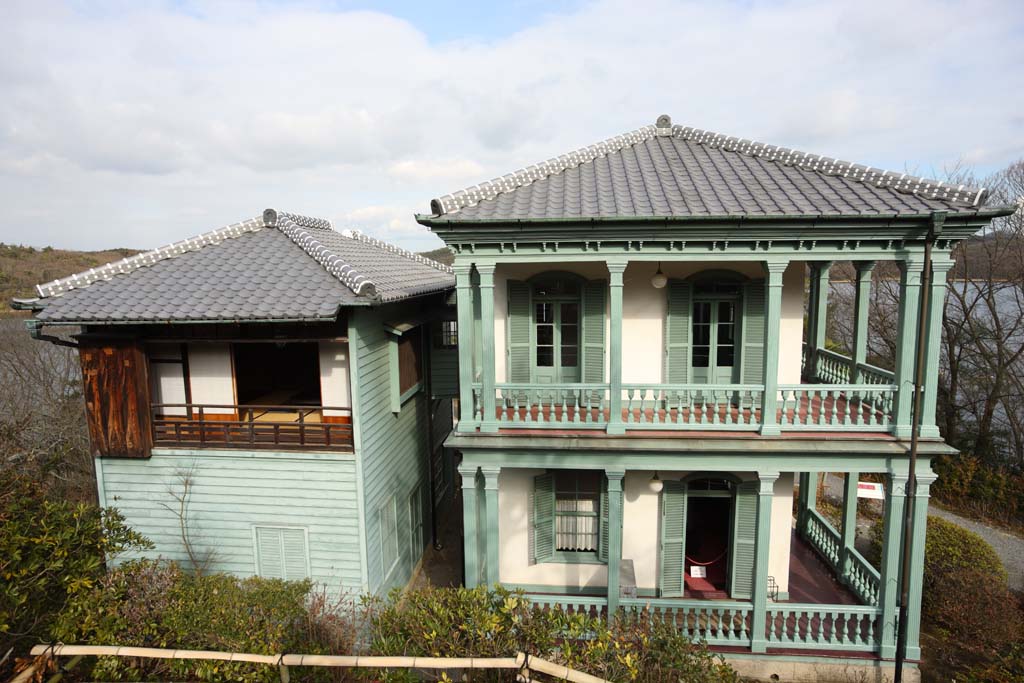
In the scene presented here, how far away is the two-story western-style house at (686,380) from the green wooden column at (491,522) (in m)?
0.02

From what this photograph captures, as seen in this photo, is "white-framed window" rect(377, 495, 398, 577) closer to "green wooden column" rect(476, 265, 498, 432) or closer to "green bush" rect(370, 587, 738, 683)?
"green wooden column" rect(476, 265, 498, 432)

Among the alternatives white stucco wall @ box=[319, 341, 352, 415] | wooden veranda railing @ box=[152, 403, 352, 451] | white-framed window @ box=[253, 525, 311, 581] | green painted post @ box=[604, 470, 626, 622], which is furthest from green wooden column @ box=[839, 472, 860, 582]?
white-framed window @ box=[253, 525, 311, 581]

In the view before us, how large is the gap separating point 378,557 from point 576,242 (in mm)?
6793

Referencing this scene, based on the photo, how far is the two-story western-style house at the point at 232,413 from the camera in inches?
→ 351

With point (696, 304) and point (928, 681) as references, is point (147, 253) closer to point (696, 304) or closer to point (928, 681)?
point (696, 304)

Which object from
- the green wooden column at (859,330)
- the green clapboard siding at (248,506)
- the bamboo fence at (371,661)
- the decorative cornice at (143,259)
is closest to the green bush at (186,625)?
the bamboo fence at (371,661)

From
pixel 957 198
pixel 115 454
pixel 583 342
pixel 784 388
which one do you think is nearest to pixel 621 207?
pixel 583 342

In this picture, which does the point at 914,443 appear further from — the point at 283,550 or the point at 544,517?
the point at 283,550

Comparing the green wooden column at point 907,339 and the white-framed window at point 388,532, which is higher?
the green wooden column at point 907,339

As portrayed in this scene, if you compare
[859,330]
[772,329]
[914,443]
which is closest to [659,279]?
[772,329]

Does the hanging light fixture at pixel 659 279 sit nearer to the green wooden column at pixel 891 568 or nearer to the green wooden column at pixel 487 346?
the green wooden column at pixel 487 346

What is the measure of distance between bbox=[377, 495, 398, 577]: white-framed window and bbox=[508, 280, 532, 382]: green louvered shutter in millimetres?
3574

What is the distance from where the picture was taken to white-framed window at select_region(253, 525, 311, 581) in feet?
30.9

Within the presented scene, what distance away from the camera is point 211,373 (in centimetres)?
984
